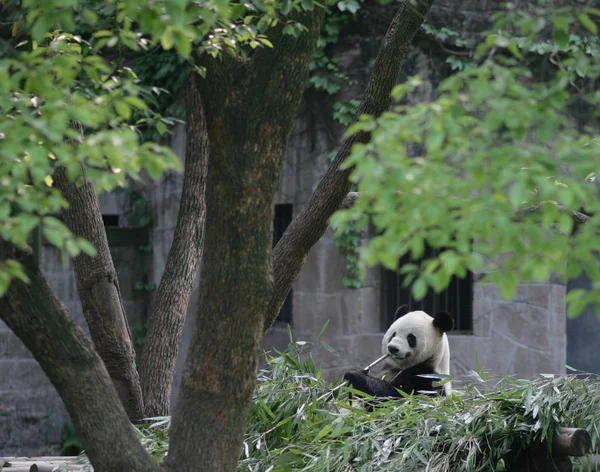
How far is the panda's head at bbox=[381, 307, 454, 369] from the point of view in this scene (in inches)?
230

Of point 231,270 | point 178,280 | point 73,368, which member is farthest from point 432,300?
point 73,368

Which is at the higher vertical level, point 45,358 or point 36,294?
point 36,294

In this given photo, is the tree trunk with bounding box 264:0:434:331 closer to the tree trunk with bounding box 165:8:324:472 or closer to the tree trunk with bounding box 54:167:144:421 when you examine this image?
the tree trunk with bounding box 54:167:144:421

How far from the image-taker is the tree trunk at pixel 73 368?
10.0 ft

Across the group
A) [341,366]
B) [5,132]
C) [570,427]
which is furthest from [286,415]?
[341,366]

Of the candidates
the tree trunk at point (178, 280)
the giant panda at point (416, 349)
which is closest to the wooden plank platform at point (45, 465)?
the tree trunk at point (178, 280)

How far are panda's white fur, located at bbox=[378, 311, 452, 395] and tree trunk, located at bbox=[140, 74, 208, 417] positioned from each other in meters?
1.45

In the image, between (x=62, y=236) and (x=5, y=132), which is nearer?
(x=62, y=236)

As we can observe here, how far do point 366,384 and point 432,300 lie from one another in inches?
134

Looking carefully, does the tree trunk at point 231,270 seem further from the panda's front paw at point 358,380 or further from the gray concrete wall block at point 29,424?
the gray concrete wall block at point 29,424

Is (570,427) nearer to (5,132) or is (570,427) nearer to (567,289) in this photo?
(5,132)

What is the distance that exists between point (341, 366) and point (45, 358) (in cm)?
561

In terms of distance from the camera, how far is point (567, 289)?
28.6ft

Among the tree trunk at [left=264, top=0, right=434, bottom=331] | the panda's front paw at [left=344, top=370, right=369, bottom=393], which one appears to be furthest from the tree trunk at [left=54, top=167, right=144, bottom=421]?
the panda's front paw at [left=344, top=370, right=369, bottom=393]
